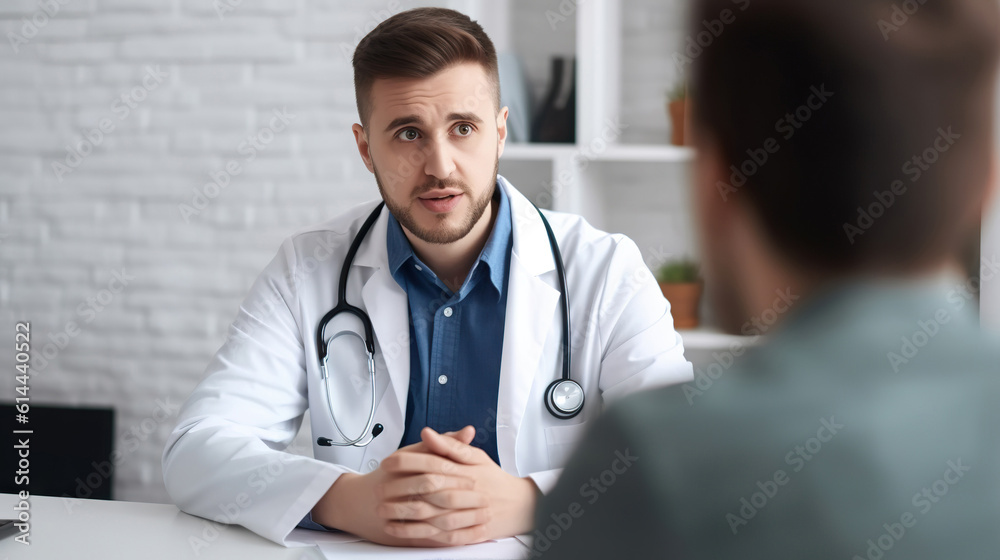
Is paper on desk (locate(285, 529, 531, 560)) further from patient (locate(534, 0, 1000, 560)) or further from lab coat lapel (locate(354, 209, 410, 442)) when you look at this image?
patient (locate(534, 0, 1000, 560))

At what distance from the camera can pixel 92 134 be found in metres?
2.75

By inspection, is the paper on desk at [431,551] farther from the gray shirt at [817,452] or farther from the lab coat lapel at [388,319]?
the gray shirt at [817,452]

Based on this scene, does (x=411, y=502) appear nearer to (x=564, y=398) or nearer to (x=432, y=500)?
(x=432, y=500)

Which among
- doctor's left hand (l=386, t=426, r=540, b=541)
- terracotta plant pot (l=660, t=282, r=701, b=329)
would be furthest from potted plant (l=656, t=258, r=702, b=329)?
doctor's left hand (l=386, t=426, r=540, b=541)

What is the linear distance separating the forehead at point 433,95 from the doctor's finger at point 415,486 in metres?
0.75

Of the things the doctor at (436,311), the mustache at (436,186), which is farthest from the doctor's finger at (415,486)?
the mustache at (436,186)

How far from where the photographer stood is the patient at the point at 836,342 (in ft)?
1.30

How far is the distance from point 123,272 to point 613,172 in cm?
169

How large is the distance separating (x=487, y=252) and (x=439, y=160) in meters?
0.21

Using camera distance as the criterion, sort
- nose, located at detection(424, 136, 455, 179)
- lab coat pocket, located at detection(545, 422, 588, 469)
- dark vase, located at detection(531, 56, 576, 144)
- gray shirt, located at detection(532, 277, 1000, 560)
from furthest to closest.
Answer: dark vase, located at detection(531, 56, 576, 144) → nose, located at detection(424, 136, 455, 179) → lab coat pocket, located at detection(545, 422, 588, 469) → gray shirt, located at detection(532, 277, 1000, 560)

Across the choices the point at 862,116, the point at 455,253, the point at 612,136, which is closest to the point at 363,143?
the point at 455,253

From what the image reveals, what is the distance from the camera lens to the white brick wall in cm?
261

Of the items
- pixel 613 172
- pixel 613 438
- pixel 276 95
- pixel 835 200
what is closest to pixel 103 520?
pixel 613 438

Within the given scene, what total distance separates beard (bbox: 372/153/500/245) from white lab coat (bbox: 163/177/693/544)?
88 millimetres
